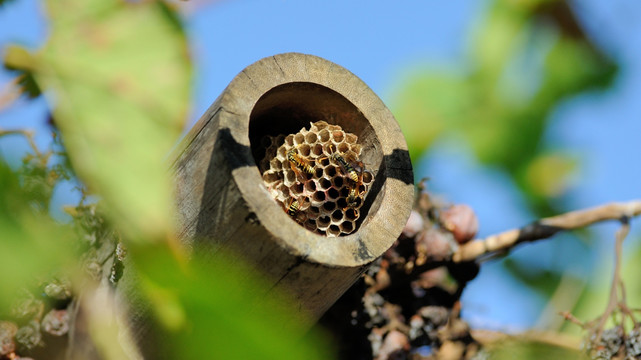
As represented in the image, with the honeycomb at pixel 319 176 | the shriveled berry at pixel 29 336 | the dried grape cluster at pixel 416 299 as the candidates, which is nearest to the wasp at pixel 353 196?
the honeycomb at pixel 319 176

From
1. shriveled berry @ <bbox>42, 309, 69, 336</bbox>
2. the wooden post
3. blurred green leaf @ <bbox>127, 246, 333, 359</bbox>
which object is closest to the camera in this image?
blurred green leaf @ <bbox>127, 246, 333, 359</bbox>

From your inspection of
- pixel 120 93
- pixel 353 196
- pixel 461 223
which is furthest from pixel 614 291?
pixel 120 93

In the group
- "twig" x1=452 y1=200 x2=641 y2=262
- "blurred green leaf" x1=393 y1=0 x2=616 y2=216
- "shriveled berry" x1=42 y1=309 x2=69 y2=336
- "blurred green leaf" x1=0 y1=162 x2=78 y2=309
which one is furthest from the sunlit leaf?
"shriveled berry" x1=42 y1=309 x2=69 y2=336

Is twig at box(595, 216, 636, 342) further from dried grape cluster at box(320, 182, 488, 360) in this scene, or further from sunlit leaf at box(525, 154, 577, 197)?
sunlit leaf at box(525, 154, 577, 197)

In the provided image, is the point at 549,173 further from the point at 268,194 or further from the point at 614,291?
the point at 614,291

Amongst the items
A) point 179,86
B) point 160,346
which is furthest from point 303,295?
point 179,86

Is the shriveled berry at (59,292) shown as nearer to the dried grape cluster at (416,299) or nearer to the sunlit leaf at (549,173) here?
the dried grape cluster at (416,299)
